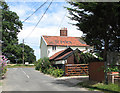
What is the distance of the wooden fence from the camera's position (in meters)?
23.3

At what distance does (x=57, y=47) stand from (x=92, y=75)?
85.4 ft

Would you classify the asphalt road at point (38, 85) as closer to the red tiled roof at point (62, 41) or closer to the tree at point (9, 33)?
the red tiled roof at point (62, 41)

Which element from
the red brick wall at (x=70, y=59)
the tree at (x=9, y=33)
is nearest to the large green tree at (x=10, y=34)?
the tree at (x=9, y=33)

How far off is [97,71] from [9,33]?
42.3 meters

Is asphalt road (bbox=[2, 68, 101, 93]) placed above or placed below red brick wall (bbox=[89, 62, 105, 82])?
below

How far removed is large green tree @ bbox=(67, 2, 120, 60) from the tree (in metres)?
39.1

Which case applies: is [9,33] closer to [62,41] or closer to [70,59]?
[62,41]

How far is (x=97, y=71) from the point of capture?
1488cm

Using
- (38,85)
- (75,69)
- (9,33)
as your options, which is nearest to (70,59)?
(75,69)

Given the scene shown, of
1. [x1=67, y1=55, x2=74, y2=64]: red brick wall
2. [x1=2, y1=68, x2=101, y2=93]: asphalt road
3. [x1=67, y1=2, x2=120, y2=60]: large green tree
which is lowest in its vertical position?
[x1=2, y1=68, x2=101, y2=93]: asphalt road

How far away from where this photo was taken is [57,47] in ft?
136

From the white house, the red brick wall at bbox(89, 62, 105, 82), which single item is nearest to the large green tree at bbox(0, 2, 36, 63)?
the white house

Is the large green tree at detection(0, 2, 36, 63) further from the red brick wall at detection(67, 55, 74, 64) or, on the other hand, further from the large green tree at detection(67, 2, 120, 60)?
the large green tree at detection(67, 2, 120, 60)

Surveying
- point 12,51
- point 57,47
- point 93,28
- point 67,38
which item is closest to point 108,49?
point 93,28
